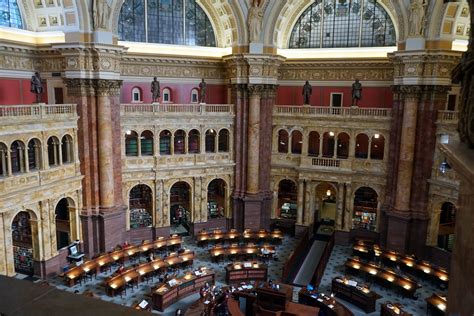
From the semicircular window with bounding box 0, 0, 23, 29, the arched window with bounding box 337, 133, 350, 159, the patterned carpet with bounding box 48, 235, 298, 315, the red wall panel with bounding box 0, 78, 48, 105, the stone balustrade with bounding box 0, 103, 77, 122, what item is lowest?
the patterned carpet with bounding box 48, 235, 298, 315

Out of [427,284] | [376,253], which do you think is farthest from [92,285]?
[427,284]

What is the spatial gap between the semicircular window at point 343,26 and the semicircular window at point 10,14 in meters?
19.4

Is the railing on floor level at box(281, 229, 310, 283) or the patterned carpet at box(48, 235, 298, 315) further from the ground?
the railing on floor level at box(281, 229, 310, 283)

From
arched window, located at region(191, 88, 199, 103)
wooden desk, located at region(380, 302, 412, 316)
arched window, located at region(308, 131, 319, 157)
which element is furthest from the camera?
arched window, located at region(308, 131, 319, 157)

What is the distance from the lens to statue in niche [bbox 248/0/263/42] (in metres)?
28.5

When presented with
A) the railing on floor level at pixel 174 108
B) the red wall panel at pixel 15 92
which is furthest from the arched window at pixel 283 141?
the red wall panel at pixel 15 92

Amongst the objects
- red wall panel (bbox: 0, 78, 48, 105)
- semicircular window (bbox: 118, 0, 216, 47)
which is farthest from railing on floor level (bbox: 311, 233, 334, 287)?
red wall panel (bbox: 0, 78, 48, 105)

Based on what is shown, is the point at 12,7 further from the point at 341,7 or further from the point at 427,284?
the point at 427,284

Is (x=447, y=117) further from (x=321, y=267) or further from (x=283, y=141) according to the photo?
(x=283, y=141)

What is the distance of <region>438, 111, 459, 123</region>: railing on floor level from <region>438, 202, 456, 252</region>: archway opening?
5.93 m

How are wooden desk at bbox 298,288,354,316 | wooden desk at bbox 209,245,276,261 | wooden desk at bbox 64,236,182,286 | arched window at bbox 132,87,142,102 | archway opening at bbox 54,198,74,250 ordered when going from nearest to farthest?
1. wooden desk at bbox 298,288,354,316
2. wooden desk at bbox 64,236,182,286
3. wooden desk at bbox 209,245,276,261
4. archway opening at bbox 54,198,74,250
5. arched window at bbox 132,87,142,102

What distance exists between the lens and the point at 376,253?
25.8 metres

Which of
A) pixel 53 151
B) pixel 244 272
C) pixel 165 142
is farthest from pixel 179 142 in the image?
pixel 244 272

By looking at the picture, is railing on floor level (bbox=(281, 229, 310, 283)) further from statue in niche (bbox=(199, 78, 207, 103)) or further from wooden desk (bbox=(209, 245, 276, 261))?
statue in niche (bbox=(199, 78, 207, 103))
